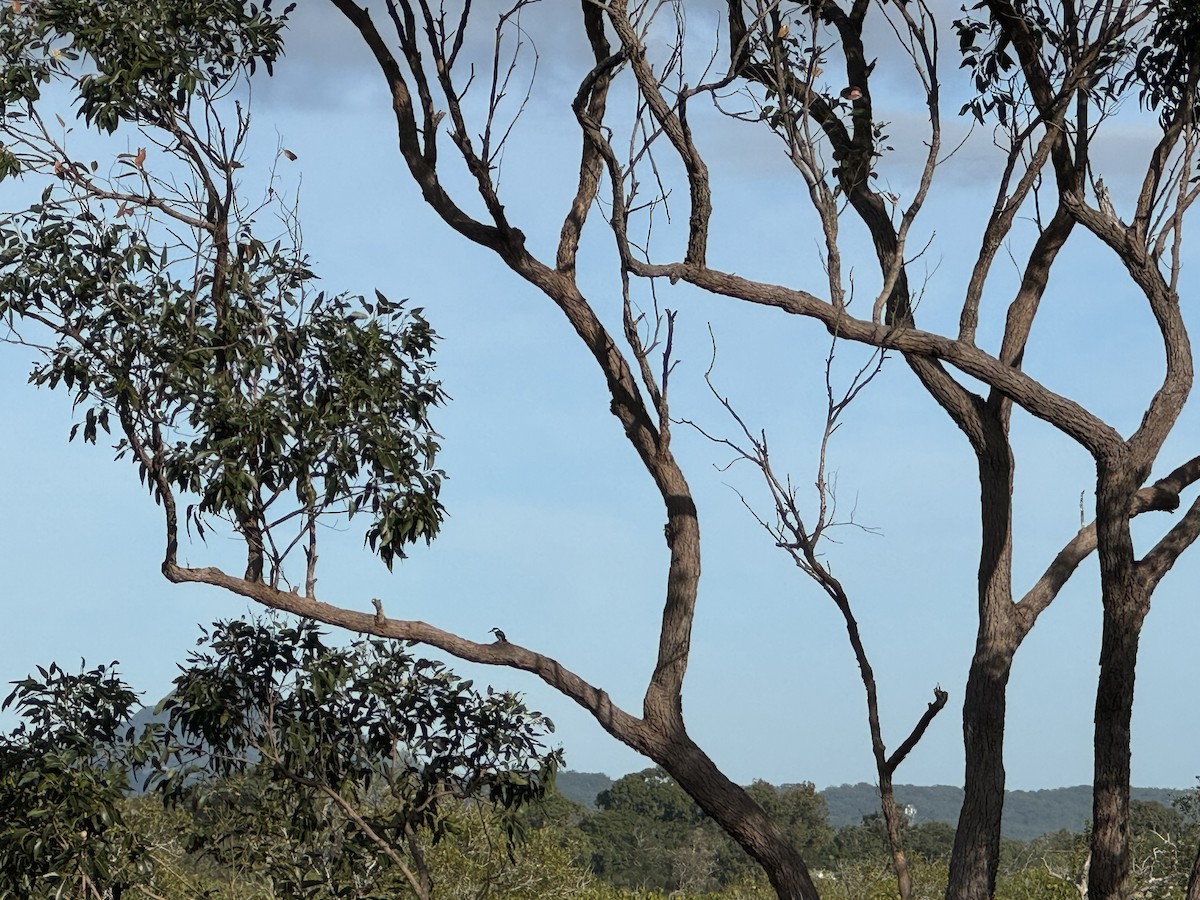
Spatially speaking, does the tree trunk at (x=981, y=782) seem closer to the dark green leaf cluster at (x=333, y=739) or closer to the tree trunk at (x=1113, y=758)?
the tree trunk at (x=1113, y=758)

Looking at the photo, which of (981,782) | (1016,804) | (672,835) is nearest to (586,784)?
(1016,804)

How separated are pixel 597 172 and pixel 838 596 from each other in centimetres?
252

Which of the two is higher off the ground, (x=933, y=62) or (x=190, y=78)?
(x=933, y=62)

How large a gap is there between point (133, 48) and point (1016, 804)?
10582cm

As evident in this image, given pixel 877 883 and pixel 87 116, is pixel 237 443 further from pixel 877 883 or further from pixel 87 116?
pixel 877 883

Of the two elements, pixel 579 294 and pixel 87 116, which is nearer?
pixel 87 116

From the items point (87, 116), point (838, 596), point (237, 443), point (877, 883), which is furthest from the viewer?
point (877, 883)

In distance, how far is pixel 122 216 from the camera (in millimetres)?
6926

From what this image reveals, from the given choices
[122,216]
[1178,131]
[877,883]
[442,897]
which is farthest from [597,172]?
[877,883]

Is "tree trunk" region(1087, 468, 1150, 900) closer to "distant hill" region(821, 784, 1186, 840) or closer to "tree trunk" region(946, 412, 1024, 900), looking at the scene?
"tree trunk" region(946, 412, 1024, 900)

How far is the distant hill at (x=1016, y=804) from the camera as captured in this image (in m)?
89.9

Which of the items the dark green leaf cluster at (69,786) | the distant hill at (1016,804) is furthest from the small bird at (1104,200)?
the distant hill at (1016,804)

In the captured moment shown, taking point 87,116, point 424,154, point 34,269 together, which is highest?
point 424,154

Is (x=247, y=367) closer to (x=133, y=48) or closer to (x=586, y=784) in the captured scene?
(x=133, y=48)
